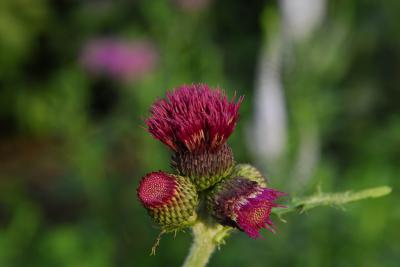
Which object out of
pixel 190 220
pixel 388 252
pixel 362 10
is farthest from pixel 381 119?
pixel 190 220

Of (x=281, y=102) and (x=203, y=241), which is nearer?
(x=203, y=241)

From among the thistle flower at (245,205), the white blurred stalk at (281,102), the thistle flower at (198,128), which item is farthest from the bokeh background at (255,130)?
the thistle flower at (245,205)

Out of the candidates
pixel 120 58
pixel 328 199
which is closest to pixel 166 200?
pixel 328 199

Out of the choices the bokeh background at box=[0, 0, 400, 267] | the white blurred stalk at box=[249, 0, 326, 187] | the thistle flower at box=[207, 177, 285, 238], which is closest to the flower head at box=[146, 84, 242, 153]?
the thistle flower at box=[207, 177, 285, 238]

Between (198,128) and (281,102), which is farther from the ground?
(198,128)

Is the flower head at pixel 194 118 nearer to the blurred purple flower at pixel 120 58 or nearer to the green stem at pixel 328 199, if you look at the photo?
the green stem at pixel 328 199

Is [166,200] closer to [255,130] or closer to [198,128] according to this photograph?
[198,128]

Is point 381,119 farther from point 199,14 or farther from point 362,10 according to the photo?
point 199,14

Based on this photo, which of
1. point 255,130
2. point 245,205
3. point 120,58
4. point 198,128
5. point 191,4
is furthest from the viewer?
point 120,58
